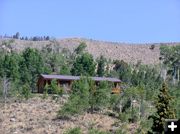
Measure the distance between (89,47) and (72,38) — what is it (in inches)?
449

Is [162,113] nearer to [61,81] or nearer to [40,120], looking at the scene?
[40,120]

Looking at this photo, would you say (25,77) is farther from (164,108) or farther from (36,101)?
Answer: (164,108)

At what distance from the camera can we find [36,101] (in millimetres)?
50031

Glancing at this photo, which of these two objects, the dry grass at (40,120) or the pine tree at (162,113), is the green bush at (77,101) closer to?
the dry grass at (40,120)

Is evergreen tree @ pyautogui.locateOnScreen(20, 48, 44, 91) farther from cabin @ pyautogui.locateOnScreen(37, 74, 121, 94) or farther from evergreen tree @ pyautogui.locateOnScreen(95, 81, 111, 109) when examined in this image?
evergreen tree @ pyautogui.locateOnScreen(95, 81, 111, 109)

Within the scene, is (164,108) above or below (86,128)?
above

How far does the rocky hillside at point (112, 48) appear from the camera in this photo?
131250 millimetres

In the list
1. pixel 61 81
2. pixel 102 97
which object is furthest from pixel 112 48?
pixel 102 97

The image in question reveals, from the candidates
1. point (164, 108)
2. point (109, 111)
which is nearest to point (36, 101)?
point (109, 111)

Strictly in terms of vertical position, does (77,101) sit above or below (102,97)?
below

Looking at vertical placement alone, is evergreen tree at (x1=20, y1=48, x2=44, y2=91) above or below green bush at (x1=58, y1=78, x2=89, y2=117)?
above

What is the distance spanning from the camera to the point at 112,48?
462 ft

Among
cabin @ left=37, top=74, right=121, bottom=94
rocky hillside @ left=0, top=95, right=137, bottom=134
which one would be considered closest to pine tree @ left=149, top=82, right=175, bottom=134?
rocky hillside @ left=0, top=95, right=137, bottom=134

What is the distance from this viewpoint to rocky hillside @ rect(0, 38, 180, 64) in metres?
131
